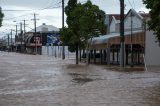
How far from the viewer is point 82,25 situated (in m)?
55.1

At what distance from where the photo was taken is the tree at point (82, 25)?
182 feet

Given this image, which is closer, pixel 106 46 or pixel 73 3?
pixel 106 46

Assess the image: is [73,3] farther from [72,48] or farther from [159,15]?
[159,15]

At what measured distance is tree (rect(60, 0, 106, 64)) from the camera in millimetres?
55531

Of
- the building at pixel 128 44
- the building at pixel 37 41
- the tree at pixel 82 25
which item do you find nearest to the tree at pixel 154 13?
the building at pixel 128 44

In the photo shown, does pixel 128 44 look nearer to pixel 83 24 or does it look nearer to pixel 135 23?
pixel 83 24

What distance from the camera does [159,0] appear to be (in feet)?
75.4

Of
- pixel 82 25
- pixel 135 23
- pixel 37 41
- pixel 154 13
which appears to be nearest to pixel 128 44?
pixel 82 25

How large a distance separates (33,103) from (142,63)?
1666 inches

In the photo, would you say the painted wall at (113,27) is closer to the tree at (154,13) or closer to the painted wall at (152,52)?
the painted wall at (152,52)

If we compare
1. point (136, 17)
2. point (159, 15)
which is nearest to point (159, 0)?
point (159, 15)

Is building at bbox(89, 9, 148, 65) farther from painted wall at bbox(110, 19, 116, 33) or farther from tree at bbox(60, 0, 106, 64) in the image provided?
painted wall at bbox(110, 19, 116, 33)

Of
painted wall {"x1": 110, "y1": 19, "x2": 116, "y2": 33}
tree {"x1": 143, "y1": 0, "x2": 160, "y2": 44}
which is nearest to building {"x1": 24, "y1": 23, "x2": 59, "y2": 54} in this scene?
painted wall {"x1": 110, "y1": 19, "x2": 116, "y2": 33}

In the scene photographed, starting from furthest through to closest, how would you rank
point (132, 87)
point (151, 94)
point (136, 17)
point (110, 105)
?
1. point (136, 17)
2. point (132, 87)
3. point (151, 94)
4. point (110, 105)
